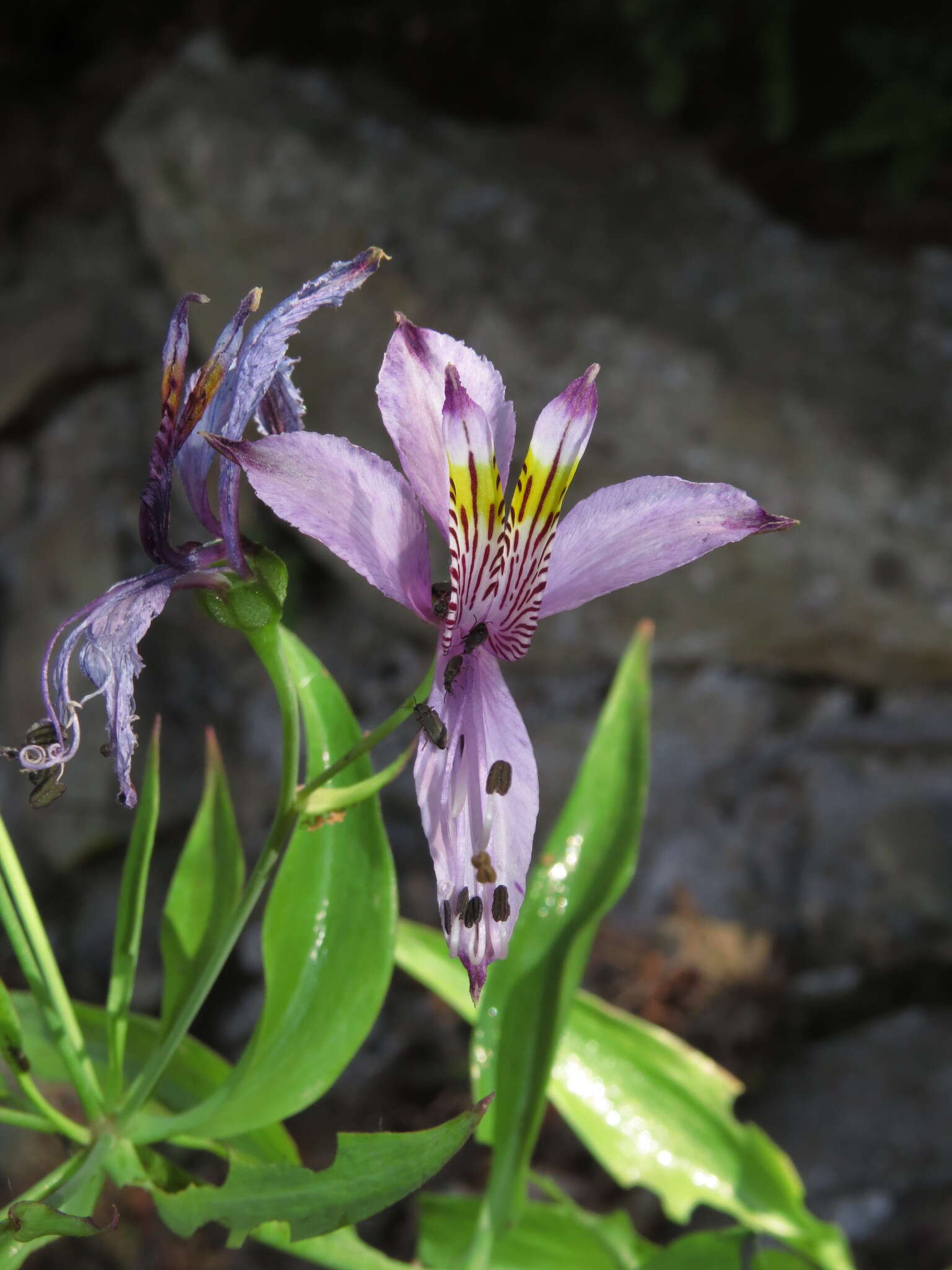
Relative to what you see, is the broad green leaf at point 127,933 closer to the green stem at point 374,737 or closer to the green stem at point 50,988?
the green stem at point 50,988

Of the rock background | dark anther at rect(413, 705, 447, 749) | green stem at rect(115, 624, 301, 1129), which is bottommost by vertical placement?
the rock background

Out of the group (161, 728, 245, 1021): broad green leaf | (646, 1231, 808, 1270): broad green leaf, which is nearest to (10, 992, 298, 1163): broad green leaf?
(161, 728, 245, 1021): broad green leaf

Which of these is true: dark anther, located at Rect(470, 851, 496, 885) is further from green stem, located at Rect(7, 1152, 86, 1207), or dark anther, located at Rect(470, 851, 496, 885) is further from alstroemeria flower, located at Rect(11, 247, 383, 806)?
green stem, located at Rect(7, 1152, 86, 1207)

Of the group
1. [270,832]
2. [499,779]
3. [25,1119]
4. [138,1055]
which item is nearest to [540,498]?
[499,779]

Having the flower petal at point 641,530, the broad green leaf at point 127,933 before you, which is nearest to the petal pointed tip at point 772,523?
the flower petal at point 641,530

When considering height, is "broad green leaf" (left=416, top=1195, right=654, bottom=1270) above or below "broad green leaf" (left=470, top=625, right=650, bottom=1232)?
below

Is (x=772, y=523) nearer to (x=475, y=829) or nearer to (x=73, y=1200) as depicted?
(x=475, y=829)

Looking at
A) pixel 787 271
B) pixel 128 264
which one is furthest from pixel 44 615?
pixel 787 271
